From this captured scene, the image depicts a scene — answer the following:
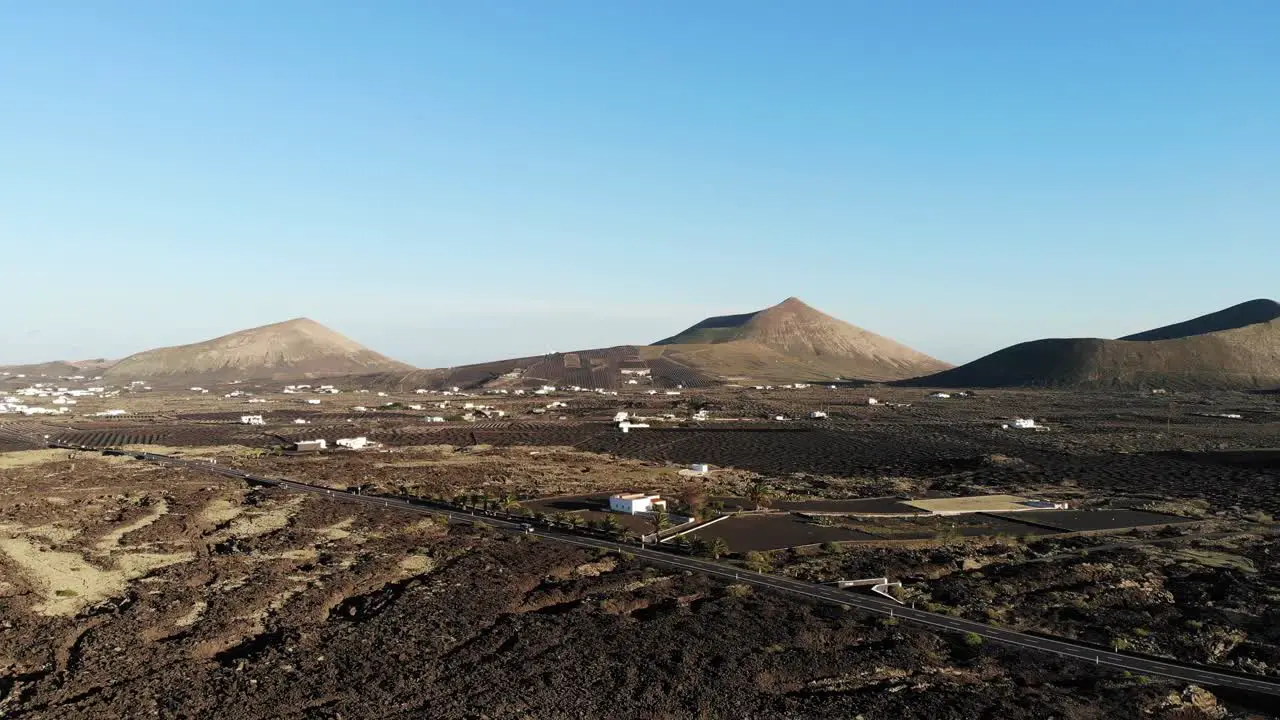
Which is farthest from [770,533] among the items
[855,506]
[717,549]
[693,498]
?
[855,506]

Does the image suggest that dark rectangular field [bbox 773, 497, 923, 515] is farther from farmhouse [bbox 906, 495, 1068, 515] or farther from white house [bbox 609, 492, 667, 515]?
white house [bbox 609, 492, 667, 515]

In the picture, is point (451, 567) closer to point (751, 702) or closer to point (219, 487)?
point (751, 702)

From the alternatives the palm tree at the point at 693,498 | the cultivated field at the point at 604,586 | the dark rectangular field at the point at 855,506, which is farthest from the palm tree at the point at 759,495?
the palm tree at the point at 693,498

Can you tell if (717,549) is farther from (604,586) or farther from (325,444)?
(325,444)

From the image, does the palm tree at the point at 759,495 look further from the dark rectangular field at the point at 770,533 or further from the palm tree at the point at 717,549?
the palm tree at the point at 717,549

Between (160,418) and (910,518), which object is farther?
(160,418)

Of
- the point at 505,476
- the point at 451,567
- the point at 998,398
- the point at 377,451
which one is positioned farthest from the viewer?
the point at 998,398

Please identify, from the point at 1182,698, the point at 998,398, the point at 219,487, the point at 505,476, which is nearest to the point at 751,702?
the point at 1182,698
